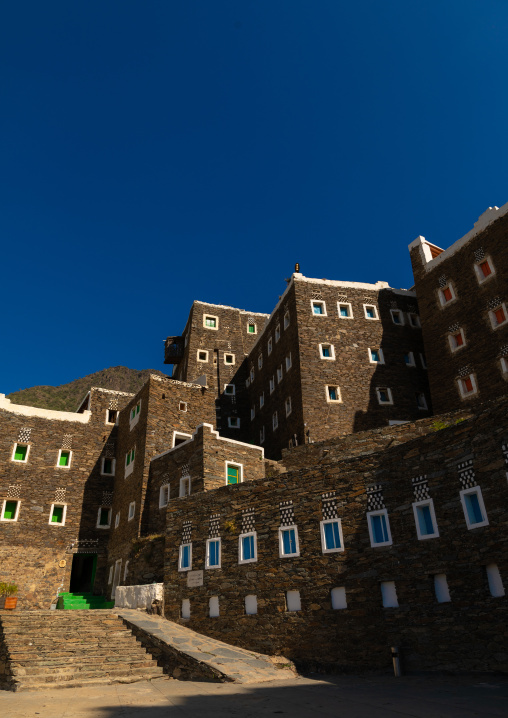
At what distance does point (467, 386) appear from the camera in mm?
27562

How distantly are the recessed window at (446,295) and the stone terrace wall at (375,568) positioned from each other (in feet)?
55.6

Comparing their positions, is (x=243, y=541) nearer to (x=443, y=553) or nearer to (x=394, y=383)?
(x=443, y=553)

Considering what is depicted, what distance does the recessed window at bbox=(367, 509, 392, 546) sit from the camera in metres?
14.0

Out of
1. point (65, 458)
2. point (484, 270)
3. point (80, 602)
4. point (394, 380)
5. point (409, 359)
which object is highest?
point (484, 270)

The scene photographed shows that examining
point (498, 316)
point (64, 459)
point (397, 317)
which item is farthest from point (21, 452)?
point (498, 316)

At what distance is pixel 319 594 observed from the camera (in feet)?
48.2

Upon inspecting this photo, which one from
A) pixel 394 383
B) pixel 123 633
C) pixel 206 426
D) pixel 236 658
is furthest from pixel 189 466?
pixel 394 383

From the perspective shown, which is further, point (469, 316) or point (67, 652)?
point (469, 316)

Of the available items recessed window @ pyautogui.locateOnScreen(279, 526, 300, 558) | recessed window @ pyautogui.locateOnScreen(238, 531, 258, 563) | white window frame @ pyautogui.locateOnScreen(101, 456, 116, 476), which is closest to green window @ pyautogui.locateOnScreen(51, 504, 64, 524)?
white window frame @ pyautogui.locateOnScreen(101, 456, 116, 476)

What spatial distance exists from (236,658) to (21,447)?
Result: 2257cm

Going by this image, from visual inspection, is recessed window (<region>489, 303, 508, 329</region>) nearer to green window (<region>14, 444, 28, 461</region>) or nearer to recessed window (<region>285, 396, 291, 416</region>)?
recessed window (<region>285, 396, 291, 416</region>)

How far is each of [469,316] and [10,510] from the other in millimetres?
29597

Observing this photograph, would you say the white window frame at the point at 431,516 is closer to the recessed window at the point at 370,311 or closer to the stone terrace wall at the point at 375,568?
the stone terrace wall at the point at 375,568

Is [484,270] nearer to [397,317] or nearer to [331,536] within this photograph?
[397,317]
